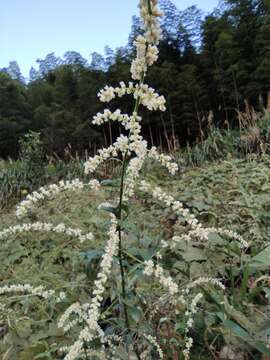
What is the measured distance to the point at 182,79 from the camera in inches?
348

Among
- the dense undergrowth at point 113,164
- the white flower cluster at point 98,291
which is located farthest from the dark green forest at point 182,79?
the white flower cluster at point 98,291

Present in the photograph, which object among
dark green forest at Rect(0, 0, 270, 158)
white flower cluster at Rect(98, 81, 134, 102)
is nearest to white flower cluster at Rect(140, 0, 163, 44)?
white flower cluster at Rect(98, 81, 134, 102)

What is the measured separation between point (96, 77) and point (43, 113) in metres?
1.70

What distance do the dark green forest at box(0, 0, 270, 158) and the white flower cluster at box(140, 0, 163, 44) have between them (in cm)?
602

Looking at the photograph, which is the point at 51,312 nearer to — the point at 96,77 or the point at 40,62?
the point at 96,77

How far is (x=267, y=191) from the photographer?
2.96 metres

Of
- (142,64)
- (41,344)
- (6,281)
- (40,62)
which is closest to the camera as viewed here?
(142,64)

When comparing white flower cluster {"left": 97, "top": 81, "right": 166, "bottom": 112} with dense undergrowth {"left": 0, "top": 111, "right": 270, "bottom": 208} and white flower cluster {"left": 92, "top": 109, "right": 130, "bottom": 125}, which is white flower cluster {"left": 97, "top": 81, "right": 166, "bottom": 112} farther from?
dense undergrowth {"left": 0, "top": 111, "right": 270, "bottom": 208}

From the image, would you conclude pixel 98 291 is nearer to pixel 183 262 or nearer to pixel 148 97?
pixel 148 97

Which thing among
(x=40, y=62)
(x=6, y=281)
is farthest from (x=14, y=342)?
(x=40, y=62)

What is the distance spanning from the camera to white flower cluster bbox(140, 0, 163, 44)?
40.1 inches

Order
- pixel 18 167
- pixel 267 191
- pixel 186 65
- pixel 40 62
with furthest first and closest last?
pixel 40 62
pixel 186 65
pixel 18 167
pixel 267 191

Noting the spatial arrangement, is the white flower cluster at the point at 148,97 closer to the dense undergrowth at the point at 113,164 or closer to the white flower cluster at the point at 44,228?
the white flower cluster at the point at 44,228

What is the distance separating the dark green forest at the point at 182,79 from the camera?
8.09 meters
